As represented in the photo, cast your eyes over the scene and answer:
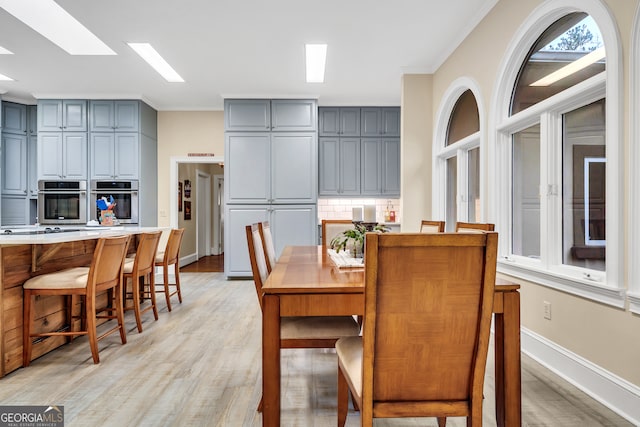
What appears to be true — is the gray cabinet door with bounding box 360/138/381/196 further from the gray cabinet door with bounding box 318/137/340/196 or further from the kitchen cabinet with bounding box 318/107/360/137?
the gray cabinet door with bounding box 318/137/340/196

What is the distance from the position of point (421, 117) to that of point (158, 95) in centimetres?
388

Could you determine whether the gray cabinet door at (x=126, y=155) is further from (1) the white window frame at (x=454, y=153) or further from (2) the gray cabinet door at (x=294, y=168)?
(1) the white window frame at (x=454, y=153)

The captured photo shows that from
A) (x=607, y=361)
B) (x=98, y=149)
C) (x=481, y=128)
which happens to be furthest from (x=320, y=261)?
(x=98, y=149)

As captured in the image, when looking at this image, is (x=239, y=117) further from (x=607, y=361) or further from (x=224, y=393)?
(x=607, y=361)

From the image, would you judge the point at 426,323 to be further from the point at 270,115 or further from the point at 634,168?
the point at 270,115

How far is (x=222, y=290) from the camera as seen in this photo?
4895 mm

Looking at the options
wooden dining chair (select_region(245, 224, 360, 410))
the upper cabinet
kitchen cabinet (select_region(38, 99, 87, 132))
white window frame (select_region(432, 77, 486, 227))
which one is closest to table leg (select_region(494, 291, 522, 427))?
wooden dining chair (select_region(245, 224, 360, 410))

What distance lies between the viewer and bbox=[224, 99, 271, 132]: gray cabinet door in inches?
219

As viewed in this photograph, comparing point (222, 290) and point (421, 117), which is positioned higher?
point (421, 117)

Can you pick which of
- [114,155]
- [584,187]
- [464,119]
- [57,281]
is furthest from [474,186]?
[114,155]

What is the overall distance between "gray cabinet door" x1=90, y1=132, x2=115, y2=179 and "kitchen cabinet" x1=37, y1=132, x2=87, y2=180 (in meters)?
0.13

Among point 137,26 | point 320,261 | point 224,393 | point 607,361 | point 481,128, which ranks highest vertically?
point 137,26

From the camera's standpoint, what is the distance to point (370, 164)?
5.96 m

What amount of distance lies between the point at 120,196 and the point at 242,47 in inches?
126
